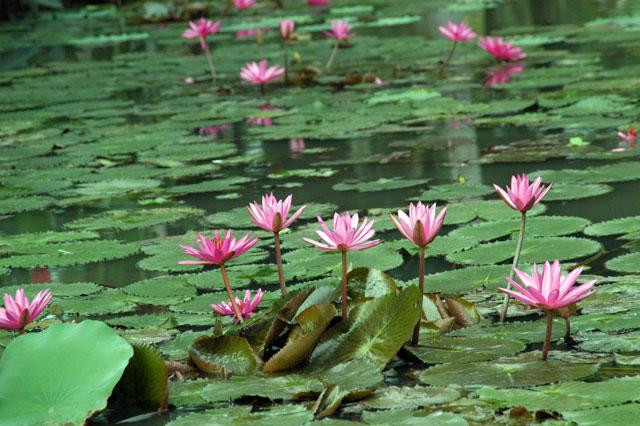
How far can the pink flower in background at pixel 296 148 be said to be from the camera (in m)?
4.32

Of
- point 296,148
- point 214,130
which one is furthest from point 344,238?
point 214,130

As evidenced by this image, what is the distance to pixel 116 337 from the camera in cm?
173

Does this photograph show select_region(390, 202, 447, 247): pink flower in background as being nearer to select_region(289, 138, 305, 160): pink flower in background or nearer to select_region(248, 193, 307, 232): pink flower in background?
select_region(248, 193, 307, 232): pink flower in background

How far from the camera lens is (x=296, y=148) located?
448 cm

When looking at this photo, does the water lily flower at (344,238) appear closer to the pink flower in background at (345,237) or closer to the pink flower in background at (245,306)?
the pink flower in background at (345,237)

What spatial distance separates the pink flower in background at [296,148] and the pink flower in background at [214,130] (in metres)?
0.41

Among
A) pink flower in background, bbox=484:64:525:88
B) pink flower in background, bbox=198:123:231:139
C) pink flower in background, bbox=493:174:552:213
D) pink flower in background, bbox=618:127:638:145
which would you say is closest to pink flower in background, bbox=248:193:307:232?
pink flower in background, bbox=493:174:552:213

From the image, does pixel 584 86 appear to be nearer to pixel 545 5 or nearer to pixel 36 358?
pixel 36 358

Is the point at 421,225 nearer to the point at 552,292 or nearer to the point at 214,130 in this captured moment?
the point at 552,292

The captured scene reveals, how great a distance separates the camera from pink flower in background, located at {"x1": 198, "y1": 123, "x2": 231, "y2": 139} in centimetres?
500

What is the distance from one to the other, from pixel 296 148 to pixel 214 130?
744 mm

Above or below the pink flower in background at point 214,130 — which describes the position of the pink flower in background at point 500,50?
above

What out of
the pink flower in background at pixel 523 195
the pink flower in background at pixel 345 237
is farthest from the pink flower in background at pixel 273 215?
the pink flower in background at pixel 523 195

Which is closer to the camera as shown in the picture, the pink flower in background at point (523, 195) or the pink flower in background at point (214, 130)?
the pink flower in background at point (523, 195)
